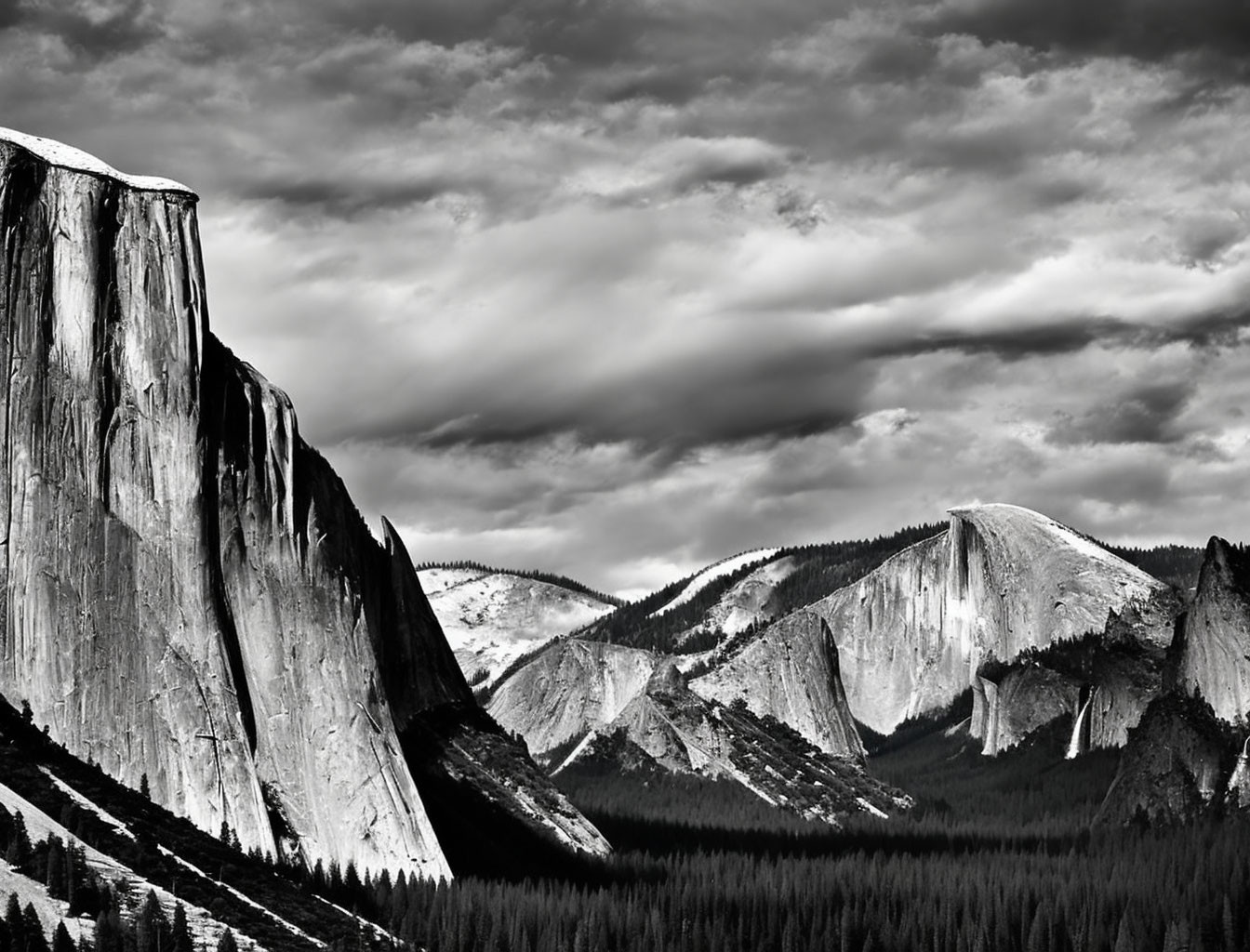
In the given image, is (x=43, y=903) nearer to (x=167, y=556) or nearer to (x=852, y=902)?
(x=167, y=556)

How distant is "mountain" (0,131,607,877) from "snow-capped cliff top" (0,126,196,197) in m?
0.19

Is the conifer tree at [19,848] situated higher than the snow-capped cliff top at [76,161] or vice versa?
the snow-capped cliff top at [76,161]

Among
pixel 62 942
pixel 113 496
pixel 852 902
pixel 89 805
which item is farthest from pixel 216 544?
pixel 852 902

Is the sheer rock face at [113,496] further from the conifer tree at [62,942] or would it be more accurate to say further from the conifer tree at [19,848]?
the conifer tree at [62,942]

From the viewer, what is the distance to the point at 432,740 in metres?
154

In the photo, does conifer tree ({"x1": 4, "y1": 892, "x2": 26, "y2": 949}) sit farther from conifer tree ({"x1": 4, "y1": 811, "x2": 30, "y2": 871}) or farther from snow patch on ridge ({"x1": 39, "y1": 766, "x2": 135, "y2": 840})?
snow patch on ridge ({"x1": 39, "y1": 766, "x2": 135, "y2": 840})

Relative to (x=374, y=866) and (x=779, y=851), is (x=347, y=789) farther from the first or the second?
(x=779, y=851)

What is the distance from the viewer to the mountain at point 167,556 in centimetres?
11494

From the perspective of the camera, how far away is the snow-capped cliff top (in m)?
120

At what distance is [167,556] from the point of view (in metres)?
120

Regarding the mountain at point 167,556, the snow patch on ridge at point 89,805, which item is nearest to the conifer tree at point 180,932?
the snow patch on ridge at point 89,805

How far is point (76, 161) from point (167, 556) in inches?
961

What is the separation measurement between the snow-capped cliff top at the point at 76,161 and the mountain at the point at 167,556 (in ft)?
0.61

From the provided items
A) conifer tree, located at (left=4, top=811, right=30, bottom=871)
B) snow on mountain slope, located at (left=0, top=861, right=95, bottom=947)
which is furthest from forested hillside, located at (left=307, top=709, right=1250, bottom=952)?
conifer tree, located at (left=4, top=811, right=30, bottom=871)
